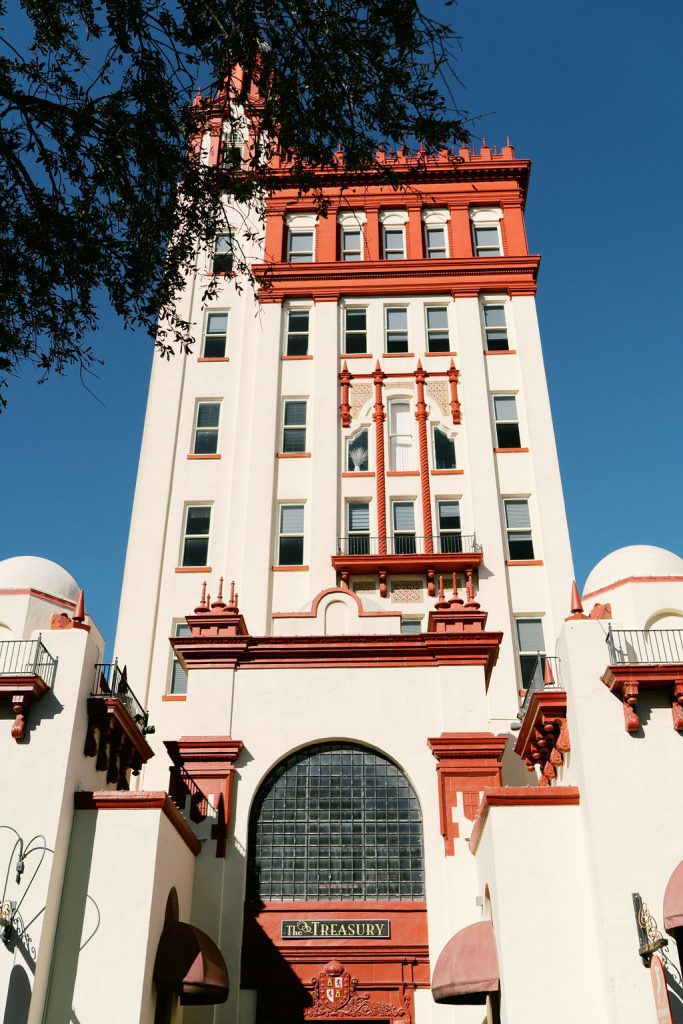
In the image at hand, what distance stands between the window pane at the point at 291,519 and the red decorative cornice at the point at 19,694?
49.4 feet

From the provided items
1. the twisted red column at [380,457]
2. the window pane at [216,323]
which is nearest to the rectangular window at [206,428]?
the window pane at [216,323]

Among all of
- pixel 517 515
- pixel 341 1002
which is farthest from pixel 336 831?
pixel 517 515

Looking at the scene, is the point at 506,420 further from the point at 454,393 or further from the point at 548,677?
the point at 548,677

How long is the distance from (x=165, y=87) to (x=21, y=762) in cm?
1083

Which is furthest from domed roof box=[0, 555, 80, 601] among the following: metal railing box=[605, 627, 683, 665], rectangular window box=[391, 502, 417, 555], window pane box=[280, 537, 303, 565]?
metal railing box=[605, 627, 683, 665]

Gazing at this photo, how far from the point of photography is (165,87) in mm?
13055

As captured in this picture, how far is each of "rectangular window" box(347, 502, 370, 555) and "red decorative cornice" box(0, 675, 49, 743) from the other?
14.8 m

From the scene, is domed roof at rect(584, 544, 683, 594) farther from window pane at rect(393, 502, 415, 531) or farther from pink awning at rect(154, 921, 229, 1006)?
pink awning at rect(154, 921, 229, 1006)

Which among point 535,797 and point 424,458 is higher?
point 424,458

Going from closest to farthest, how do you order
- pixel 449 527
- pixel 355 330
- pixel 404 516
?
pixel 449 527 → pixel 404 516 → pixel 355 330

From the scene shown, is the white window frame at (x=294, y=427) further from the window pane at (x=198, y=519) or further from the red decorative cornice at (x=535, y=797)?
the red decorative cornice at (x=535, y=797)

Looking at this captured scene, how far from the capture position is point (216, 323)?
35500 mm

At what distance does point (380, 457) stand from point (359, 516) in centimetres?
221

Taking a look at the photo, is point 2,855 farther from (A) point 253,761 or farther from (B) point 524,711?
(B) point 524,711
